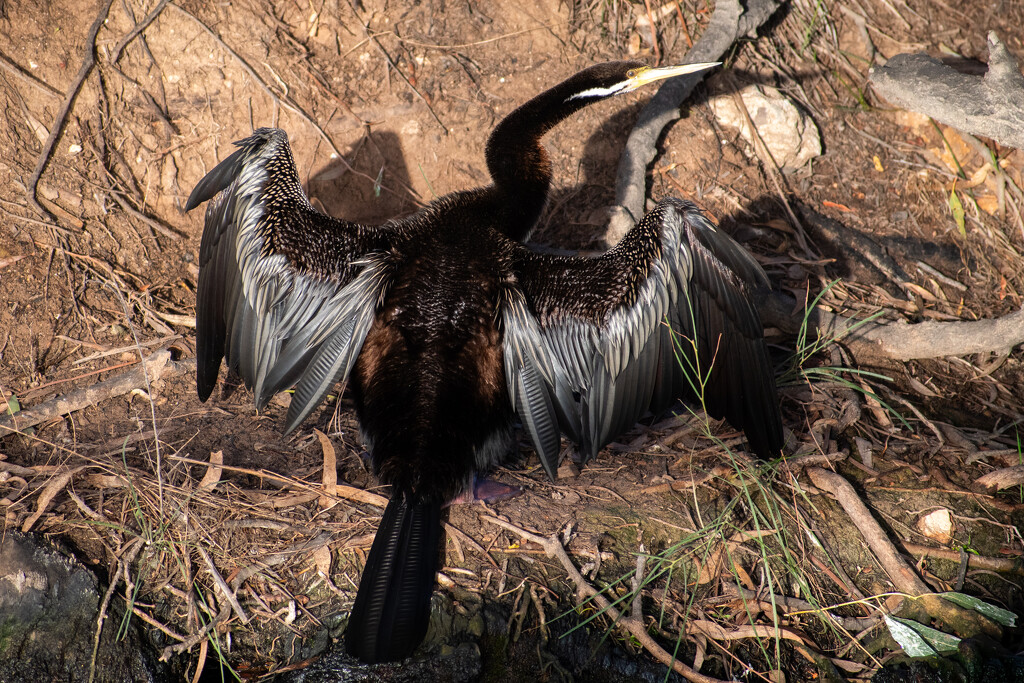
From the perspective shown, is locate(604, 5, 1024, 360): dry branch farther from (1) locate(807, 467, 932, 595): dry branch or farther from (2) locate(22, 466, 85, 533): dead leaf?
(2) locate(22, 466, 85, 533): dead leaf

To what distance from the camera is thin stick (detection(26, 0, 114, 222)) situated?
143 inches

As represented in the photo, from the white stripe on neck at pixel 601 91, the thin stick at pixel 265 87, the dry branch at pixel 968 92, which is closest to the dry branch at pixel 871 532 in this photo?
the dry branch at pixel 968 92

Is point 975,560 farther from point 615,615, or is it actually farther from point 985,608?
point 615,615

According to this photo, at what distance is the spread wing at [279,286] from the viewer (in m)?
2.79

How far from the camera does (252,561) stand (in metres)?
2.49

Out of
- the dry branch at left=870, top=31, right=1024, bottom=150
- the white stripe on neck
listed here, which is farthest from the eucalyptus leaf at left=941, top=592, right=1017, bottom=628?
the white stripe on neck

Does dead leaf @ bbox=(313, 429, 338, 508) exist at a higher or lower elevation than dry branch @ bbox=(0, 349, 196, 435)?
lower

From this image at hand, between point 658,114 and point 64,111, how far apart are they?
3.12m

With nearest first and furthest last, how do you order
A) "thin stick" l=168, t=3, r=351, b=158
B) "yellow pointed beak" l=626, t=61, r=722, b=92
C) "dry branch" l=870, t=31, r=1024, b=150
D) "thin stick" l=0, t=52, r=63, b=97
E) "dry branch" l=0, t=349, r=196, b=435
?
"dry branch" l=0, t=349, r=196, b=435 < "dry branch" l=870, t=31, r=1024, b=150 < "yellow pointed beak" l=626, t=61, r=722, b=92 < "thin stick" l=0, t=52, r=63, b=97 < "thin stick" l=168, t=3, r=351, b=158

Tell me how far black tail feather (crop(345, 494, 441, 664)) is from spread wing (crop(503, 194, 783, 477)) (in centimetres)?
58

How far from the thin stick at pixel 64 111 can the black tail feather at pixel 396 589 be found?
2610 millimetres

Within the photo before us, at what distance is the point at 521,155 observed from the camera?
11.1 ft

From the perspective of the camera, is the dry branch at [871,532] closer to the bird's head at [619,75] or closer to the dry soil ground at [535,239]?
the dry soil ground at [535,239]

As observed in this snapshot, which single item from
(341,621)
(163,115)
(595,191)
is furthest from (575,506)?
(163,115)
